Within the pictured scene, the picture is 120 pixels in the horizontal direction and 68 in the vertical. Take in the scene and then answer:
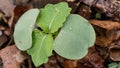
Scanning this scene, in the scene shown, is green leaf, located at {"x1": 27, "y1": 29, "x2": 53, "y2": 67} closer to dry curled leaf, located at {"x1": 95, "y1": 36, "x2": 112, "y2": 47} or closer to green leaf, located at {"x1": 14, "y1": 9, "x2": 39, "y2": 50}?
green leaf, located at {"x1": 14, "y1": 9, "x2": 39, "y2": 50}

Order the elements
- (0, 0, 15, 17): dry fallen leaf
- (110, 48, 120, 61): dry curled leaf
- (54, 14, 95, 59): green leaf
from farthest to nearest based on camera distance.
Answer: (0, 0, 15, 17): dry fallen leaf
(110, 48, 120, 61): dry curled leaf
(54, 14, 95, 59): green leaf

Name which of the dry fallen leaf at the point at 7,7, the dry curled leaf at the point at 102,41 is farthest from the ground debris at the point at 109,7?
the dry fallen leaf at the point at 7,7

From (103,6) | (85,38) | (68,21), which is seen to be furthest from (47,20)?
(103,6)

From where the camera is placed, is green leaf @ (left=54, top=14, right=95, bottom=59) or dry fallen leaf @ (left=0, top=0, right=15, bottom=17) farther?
dry fallen leaf @ (left=0, top=0, right=15, bottom=17)

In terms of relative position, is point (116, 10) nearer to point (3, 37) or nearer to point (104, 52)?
point (104, 52)

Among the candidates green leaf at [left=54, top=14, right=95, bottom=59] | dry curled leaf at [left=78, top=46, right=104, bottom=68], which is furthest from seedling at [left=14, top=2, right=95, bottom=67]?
dry curled leaf at [left=78, top=46, right=104, bottom=68]

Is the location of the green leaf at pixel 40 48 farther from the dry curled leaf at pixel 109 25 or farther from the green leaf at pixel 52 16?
the dry curled leaf at pixel 109 25

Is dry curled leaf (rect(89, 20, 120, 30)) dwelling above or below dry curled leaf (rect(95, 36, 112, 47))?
above
